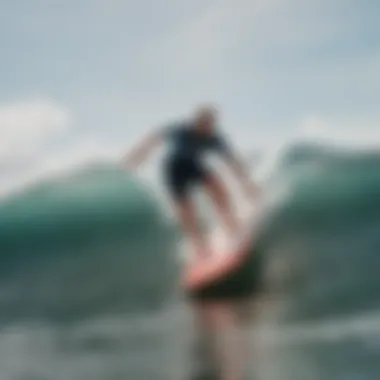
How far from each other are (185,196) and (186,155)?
0.06 m

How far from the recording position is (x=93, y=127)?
4.38 feet

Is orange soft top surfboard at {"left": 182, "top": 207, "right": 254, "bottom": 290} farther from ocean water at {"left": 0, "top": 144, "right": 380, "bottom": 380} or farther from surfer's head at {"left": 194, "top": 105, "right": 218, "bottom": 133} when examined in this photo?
surfer's head at {"left": 194, "top": 105, "right": 218, "bottom": 133}

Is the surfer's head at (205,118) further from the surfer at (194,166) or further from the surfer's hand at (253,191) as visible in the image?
the surfer's hand at (253,191)

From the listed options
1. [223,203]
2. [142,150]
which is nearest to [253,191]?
[223,203]

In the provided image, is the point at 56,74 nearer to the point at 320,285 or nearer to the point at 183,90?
the point at 183,90

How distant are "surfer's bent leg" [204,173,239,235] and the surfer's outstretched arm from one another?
0.33 ft

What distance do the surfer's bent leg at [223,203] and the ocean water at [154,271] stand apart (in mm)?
43

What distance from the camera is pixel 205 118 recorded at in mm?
1328

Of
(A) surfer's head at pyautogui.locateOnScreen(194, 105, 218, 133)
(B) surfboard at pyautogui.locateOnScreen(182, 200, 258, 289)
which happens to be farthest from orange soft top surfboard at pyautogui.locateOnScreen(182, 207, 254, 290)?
(A) surfer's head at pyautogui.locateOnScreen(194, 105, 218, 133)

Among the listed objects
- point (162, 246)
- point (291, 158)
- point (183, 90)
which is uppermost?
point (183, 90)

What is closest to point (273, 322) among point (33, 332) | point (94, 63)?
point (33, 332)

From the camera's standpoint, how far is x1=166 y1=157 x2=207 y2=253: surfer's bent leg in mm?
1293

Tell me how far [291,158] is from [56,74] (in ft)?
1.30

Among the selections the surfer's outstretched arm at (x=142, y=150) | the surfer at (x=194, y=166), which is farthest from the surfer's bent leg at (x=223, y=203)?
the surfer's outstretched arm at (x=142, y=150)
